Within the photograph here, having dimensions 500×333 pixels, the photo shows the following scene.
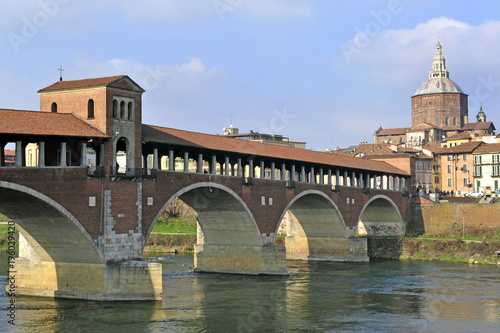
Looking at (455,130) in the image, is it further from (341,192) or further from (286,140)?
(341,192)

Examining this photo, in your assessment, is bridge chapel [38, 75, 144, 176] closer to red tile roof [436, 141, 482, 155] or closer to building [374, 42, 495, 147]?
red tile roof [436, 141, 482, 155]

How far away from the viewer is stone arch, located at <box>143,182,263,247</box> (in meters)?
53.5

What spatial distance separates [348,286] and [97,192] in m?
21.8

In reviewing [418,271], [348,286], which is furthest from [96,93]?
[418,271]

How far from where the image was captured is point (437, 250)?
7125 cm

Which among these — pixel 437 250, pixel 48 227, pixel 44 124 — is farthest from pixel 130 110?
pixel 437 250

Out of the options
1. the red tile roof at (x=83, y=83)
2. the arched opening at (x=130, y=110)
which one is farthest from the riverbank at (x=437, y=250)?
the red tile roof at (x=83, y=83)

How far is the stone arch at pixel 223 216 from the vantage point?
53.5 m

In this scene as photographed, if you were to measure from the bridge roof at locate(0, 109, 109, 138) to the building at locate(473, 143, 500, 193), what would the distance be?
2840 inches

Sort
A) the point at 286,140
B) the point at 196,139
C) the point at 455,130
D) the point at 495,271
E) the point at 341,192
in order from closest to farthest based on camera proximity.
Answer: the point at 196,139 < the point at 495,271 < the point at 341,192 < the point at 286,140 < the point at 455,130

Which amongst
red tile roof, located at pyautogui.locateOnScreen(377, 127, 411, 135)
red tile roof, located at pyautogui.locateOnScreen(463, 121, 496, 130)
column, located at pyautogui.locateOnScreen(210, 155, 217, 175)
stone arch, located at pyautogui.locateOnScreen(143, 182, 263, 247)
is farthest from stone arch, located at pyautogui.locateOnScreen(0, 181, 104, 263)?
red tile roof, located at pyautogui.locateOnScreen(463, 121, 496, 130)

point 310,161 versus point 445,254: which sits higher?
point 310,161

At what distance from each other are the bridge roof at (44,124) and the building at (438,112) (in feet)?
401

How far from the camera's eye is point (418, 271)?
6103 cm
